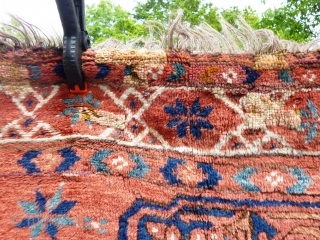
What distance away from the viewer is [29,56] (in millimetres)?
540

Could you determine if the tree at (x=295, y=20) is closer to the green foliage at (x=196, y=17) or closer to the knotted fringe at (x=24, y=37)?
the green foliage at (x=196, y=17)

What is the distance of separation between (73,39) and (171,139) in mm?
248

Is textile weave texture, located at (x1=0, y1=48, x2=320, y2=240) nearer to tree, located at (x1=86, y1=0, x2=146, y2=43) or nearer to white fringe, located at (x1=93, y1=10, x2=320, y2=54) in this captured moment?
white fringe, located at (x1=93, y1=10, x2=320, y2=54)

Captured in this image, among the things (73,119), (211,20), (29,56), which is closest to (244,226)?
(73,119)

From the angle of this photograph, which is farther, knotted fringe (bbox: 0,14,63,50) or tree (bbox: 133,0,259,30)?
tree (bbox: 133,0,259,30)

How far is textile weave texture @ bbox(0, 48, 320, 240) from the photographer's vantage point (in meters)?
0.49

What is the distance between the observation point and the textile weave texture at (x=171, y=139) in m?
0.49

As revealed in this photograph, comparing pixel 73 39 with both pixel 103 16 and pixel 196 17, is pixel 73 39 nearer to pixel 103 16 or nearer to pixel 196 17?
pixel 196 17

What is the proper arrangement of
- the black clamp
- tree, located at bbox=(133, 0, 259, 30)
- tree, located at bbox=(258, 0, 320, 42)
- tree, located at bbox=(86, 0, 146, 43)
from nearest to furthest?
the black clamp, tree, located at bbox=(258, 0, 320, 42), tree, located at bbox=(133, 0, 259, 30), tree, located at bbox=(86, 0, 146, 43)

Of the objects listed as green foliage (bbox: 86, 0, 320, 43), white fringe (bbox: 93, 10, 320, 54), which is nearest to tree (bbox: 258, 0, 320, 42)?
green foliage (bbox: 86, 0, 320, 43)

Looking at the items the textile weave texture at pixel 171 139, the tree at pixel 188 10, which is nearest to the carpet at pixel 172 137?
the textile weave texture at pixel 171 139

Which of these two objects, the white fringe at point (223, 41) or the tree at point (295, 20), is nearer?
the white fringe at point (223, 41)

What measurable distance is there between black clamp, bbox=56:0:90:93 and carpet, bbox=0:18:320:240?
2cm

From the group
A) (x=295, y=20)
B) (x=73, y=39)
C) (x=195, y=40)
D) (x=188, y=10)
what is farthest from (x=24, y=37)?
(x=188, y=10)
